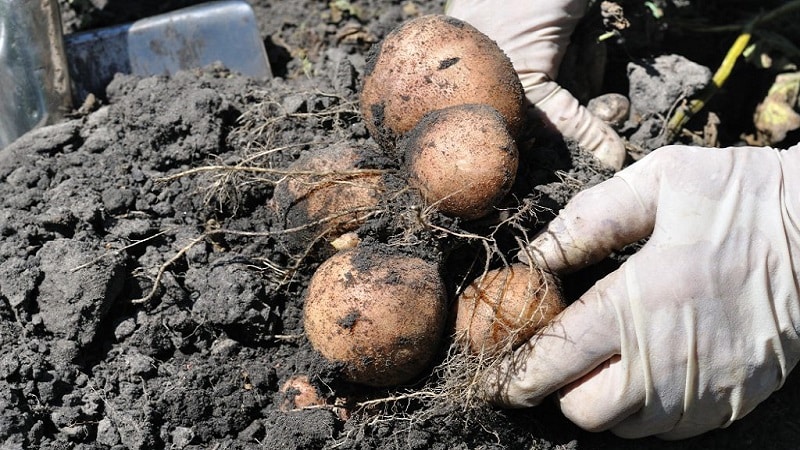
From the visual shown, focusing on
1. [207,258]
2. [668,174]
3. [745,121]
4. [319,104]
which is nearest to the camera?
[668,174]

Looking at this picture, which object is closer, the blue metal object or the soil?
the soil

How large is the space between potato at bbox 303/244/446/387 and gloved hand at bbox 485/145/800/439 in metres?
0.23

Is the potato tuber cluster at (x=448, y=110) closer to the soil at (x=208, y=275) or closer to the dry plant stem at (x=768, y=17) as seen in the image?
the soil at (x=208, y=275)

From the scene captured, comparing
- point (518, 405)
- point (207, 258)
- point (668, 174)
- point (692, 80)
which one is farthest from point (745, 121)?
point (207, 258)

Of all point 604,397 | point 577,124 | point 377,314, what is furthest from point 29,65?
point 604,397

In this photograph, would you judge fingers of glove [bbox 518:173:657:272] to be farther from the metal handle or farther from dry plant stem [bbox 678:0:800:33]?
the metal handle

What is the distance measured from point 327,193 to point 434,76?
40 cm

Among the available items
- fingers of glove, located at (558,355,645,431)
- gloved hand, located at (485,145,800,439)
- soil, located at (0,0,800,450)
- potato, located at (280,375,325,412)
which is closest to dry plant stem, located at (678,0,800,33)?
soil, located at (0,0,800,450)

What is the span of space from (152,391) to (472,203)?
0.90m

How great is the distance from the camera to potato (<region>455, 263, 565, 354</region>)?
186 centimetres

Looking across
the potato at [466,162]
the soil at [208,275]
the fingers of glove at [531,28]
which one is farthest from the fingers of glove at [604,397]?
the fingers of glove at [531,28]

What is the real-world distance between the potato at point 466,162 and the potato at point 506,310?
193 millimetres

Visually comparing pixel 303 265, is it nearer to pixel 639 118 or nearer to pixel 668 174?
pixel 668 174

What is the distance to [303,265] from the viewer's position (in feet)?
6.64
